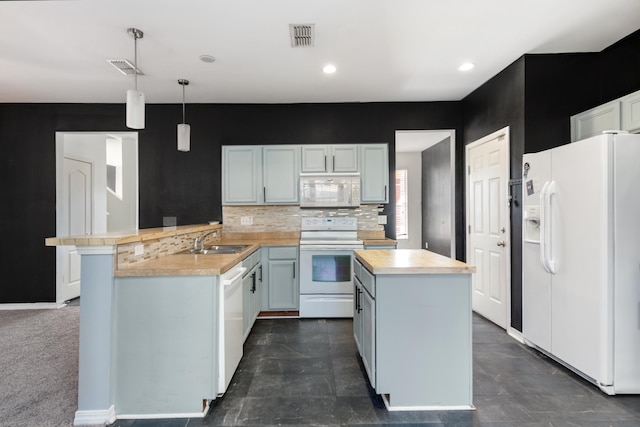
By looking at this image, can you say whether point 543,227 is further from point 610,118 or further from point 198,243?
point 198,243

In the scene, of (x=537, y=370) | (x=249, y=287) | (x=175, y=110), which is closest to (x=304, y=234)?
(x=249, y=287)

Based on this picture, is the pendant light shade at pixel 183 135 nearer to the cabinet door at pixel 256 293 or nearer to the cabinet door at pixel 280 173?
the cabinet door at pixel 280 173

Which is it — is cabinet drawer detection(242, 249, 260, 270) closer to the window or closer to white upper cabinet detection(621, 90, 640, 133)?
white upper cabinet detection(621, 90, 640, 133)

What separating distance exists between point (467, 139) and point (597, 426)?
10.3 ft

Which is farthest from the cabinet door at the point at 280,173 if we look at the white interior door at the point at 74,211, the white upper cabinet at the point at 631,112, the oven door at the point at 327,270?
the white upper cabinet at the point at 631,112

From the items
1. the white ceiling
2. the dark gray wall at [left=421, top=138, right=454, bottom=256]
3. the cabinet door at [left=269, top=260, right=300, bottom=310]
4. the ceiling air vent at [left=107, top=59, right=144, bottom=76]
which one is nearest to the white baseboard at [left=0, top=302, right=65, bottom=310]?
the white ceiling

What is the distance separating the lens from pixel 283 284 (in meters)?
3.64

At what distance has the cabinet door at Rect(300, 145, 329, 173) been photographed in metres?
3.98

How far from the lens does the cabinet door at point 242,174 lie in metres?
4.01

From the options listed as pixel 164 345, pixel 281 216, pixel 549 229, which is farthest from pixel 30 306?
pixel 549 229

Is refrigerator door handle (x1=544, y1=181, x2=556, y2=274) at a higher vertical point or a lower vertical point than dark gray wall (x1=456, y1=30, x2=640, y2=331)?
lower

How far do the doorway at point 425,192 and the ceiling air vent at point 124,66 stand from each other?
12.9 feet

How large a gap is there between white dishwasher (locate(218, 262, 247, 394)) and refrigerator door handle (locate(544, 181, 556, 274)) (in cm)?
235

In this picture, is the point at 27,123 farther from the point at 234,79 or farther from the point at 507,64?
the point at 507,64
